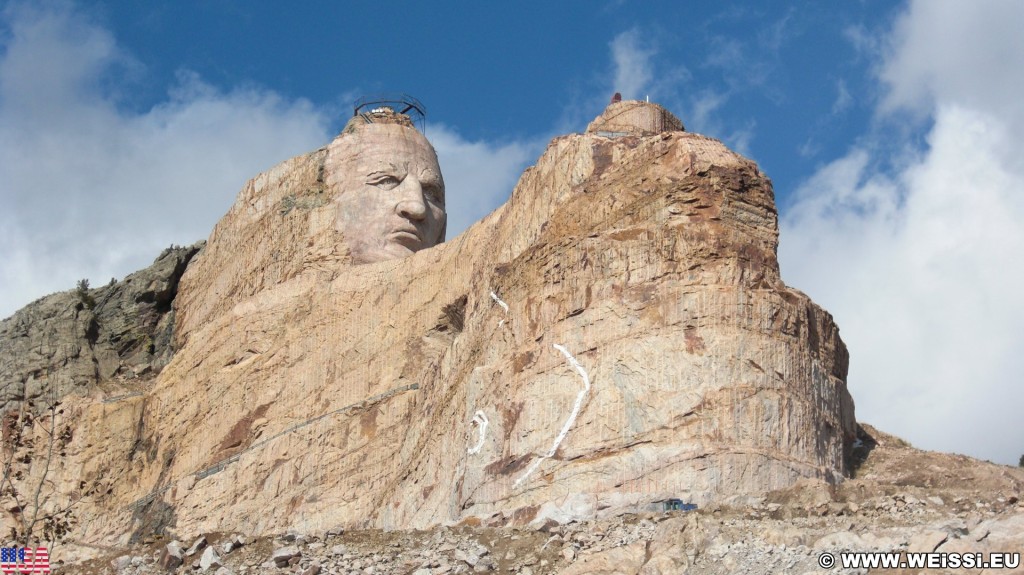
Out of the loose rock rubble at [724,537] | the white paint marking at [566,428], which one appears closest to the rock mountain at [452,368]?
the white paint marking at [566,428]

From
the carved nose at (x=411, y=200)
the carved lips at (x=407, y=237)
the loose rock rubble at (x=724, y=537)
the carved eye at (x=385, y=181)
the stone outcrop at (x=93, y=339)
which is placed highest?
the carved eye at (x=385, y=181)

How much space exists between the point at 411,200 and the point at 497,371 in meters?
9.99

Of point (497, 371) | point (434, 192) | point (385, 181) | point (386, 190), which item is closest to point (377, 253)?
point (386, 190)

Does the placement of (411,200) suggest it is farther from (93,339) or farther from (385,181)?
(93,339)

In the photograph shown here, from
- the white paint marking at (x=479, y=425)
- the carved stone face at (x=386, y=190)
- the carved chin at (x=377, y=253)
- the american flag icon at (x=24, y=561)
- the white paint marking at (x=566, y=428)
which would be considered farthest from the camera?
the carved stone face at (x=386, y=190)

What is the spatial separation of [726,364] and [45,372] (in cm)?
1934

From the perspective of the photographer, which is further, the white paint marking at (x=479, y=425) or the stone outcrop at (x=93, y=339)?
the stone outcrop at (x=93, y=339)

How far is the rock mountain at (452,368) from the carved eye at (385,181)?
40.5 inches

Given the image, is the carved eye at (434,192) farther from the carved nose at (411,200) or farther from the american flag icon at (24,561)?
the american flag icon at (24,561)

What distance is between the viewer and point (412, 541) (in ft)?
93.1

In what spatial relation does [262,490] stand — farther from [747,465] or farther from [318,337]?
[747,465]

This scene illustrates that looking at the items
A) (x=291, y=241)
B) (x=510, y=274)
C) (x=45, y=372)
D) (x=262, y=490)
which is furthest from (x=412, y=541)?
(x=45, y=372)

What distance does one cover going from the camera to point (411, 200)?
39.3 metres

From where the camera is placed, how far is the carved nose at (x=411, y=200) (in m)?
39.2
